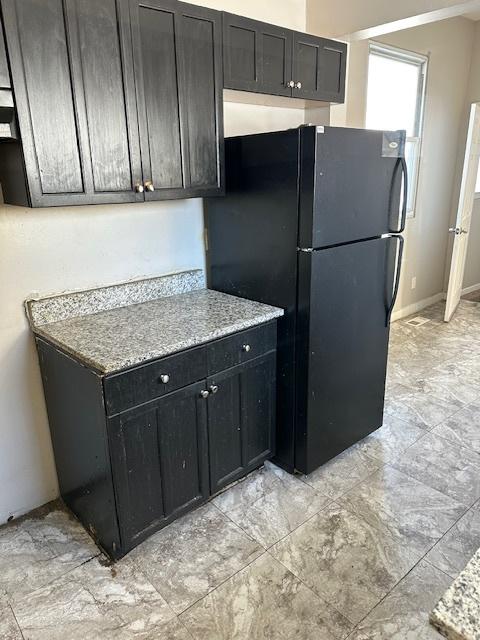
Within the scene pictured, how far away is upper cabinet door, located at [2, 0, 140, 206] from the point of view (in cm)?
150

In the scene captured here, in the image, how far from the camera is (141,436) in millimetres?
1798

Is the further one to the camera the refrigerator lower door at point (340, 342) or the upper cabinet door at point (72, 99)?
the refrigerator lower door at point (340, 342)

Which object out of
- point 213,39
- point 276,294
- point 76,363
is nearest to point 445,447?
point 276,294

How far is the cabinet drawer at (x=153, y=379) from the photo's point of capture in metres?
1.67

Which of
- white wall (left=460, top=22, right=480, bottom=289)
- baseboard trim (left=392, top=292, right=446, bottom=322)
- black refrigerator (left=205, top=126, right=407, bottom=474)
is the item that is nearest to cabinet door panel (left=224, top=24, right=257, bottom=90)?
black refrigerator (left=205, top=126, right=407, bottom=474)

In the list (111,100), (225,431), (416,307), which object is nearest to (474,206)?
(416,307)

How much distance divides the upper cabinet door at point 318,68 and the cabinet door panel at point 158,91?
2.45 ft

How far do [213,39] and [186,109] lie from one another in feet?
1.08

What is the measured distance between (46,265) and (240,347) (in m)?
0.92

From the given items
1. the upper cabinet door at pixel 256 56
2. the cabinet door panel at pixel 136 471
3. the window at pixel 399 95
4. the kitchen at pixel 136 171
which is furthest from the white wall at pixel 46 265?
the window at pixel 399 95

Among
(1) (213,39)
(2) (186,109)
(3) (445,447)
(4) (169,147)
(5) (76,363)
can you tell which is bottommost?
(3) (445,447)

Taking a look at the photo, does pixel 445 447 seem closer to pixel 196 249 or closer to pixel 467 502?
pixel 467 502

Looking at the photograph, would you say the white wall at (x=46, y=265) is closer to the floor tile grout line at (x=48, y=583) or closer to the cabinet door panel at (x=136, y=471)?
the floor tile grout line at (x=48, y=583)

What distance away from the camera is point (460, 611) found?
65 centimetres
